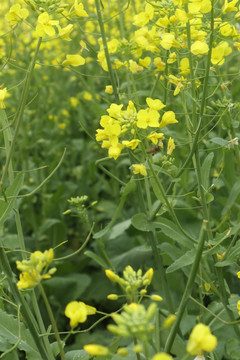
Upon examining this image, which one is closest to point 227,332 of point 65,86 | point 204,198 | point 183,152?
point 204,198

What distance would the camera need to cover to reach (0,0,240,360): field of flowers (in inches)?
49.4

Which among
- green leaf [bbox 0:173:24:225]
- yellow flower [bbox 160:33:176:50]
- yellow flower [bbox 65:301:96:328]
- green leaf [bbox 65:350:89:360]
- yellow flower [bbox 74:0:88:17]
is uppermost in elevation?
yellow flower [bbox 74:0:88:17]

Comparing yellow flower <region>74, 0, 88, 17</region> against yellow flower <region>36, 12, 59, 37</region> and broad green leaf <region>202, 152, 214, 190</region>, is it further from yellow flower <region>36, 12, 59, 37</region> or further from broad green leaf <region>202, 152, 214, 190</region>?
broad green leaf <region>202, 152, 214, 190</region>

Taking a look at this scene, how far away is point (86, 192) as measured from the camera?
3.59 meters

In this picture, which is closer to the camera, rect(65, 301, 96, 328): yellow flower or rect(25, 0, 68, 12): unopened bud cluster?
rect(65, 301, 96, 328): yellow flower

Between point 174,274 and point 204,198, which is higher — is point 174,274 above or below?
below

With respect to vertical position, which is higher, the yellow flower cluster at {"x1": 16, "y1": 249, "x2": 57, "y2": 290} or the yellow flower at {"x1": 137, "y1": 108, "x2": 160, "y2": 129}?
the yellow flower at {"x1": 137, "y1": 108, "x2": 160, "y2": 129}

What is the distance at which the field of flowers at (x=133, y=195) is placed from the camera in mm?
1255

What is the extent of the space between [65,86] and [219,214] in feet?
8.11

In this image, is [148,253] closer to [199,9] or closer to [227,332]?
[227,332]

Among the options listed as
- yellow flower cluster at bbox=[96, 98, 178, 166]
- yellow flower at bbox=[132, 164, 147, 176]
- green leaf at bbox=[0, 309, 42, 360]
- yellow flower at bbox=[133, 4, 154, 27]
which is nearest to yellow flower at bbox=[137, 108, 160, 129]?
yellow flower cluster at bbox=[96, 98, 178, 166]

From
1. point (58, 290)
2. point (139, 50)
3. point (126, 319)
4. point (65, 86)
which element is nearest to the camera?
point (126, 319)

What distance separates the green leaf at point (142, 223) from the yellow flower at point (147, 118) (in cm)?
56

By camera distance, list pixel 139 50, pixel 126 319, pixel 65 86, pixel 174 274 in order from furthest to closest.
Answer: pixel 65 86 → pixel 174 274 → pixel 139 50 → pixel 126 319
